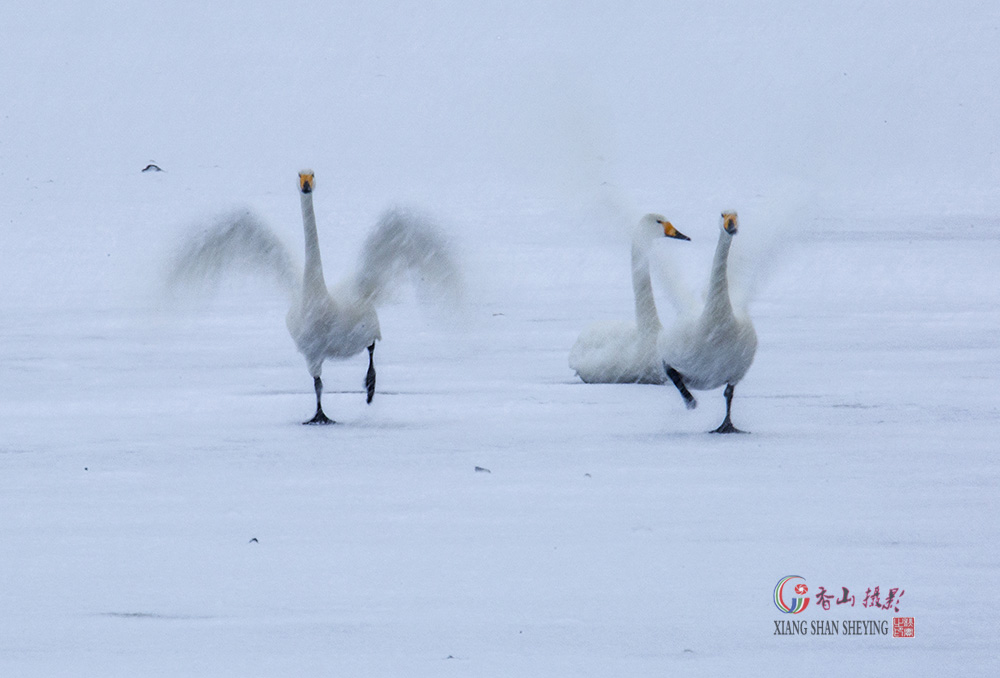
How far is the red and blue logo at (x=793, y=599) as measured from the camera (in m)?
4.29

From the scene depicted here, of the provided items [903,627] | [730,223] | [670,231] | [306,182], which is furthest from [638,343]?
[903,627]

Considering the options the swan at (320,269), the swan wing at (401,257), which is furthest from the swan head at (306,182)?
the swan wing at (401,257)

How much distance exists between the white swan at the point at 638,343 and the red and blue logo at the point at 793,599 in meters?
3.76

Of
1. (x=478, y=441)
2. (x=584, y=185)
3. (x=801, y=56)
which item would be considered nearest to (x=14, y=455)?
(x=478, y=441)

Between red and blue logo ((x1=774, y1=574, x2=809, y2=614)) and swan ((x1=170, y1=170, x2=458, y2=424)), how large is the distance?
11.1 feet

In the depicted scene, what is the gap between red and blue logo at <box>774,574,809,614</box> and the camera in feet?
14.1

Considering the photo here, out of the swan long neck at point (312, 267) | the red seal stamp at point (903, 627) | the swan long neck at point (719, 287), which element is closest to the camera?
the red seal stamp at point (903, 627)

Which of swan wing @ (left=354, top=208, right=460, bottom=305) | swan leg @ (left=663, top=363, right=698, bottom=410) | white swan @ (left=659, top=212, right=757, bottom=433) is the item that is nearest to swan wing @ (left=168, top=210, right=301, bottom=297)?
swan wing @ (left=354, top=208, right=460, bottom=305)

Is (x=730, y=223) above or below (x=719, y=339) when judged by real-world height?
above

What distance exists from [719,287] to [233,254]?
8.05 ft

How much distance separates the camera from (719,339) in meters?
6.98

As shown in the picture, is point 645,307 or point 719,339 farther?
point 645,307

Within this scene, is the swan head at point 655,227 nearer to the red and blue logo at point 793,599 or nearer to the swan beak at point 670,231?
the swan beak at point 670,231

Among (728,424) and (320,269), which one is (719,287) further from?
(320,269)
